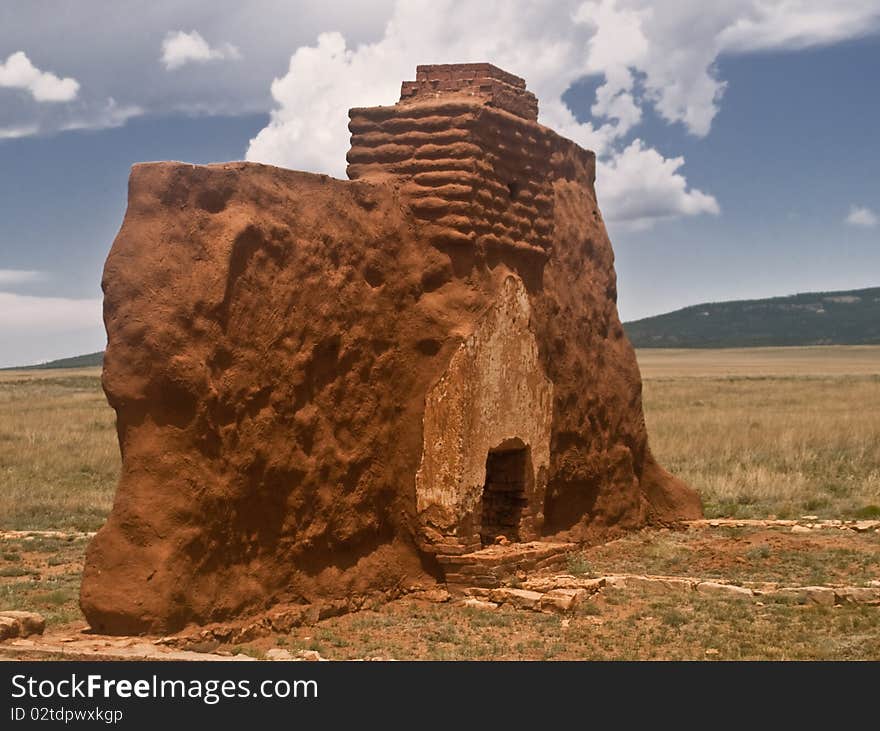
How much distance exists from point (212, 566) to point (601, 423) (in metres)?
5.83

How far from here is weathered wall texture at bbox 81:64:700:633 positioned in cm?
773

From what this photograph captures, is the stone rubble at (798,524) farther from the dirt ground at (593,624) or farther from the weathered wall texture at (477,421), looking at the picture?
the weathered wall texture at (477,421)

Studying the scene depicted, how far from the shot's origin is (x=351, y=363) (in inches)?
364

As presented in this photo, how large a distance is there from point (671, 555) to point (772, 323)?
385ft

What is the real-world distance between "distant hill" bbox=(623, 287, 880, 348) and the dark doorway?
102981 mm

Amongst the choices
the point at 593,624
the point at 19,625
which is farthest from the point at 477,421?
the point at 19,625

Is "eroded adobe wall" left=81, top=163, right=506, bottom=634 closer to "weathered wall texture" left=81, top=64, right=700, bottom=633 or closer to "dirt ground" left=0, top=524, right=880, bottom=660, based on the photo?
"weathered wall texture" left=81, top=64, right=700, bottom=633

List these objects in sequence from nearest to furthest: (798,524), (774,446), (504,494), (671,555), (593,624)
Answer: (593,624) < (504,494) < (671,555) < (798,524) < (774,446)

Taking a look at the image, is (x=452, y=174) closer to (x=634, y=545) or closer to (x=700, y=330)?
(x=634, y=545)

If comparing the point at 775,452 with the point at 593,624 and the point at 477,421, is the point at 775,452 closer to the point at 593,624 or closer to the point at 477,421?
the point at 477,421

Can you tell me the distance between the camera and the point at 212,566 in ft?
25.9

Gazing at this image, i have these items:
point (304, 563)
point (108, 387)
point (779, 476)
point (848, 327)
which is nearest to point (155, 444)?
point (108, 387)

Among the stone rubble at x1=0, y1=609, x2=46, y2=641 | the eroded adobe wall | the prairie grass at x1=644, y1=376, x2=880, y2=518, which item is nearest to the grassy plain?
the prairie grass at x1=644, y1=376, x2=880, y2=518

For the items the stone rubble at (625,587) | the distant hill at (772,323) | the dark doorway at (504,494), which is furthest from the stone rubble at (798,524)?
the distant hill at (772,323)
